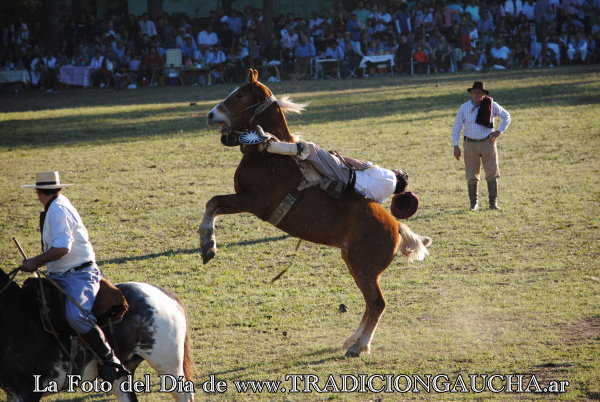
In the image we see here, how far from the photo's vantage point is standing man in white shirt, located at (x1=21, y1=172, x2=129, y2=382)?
5.79 metres

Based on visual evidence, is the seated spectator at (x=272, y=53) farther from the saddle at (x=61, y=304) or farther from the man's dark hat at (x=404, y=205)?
the saddle at (x=61, y=304)

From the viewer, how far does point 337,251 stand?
11492 millimetres

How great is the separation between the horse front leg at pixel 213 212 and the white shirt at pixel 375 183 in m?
1.25

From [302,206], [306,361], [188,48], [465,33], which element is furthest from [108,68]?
[306,361]

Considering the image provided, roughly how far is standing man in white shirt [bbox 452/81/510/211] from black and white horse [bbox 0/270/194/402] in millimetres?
8509

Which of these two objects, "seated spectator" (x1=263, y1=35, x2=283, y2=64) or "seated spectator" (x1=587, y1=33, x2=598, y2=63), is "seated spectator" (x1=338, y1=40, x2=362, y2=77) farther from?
"seated spectator" (x1=587, y1=33, x2=598, y2=63)

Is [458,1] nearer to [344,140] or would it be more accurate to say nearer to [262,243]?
[344,140]

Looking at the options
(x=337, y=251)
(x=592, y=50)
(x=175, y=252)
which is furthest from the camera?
(x=592, y=50)

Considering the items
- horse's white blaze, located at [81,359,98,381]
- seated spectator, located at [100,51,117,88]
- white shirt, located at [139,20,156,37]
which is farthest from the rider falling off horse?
white shirt, located at [139,20,156,37]

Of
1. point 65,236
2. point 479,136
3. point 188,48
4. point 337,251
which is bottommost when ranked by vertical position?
point 337,251

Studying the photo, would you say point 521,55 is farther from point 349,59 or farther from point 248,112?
point 248,112

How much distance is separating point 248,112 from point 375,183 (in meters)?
1.56

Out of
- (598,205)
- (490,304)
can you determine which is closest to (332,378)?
(490,304)

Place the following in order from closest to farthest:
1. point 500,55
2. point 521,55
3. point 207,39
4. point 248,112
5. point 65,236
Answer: point 65,236 → point 248,112 → point 500,55 → point 521,55 → point 207,39
